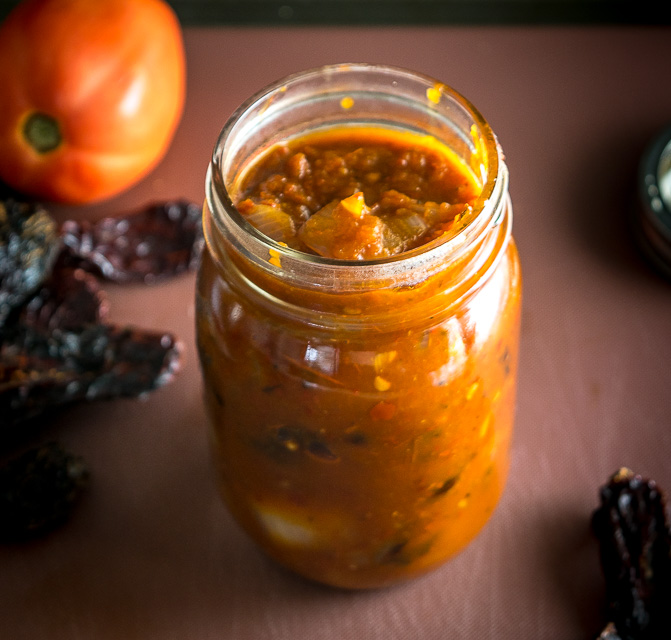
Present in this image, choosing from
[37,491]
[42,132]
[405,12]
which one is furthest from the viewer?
[405,12]

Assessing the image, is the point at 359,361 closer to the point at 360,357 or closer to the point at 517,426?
the point at 360,357

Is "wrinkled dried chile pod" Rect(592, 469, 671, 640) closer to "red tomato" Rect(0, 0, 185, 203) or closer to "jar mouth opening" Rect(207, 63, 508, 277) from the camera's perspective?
"jar mouth opening" Rect(207, 63, 508, 277)

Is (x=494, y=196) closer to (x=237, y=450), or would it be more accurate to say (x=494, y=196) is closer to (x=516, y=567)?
(x=237, y=450)

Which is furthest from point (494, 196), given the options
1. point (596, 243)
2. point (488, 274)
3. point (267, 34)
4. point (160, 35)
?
point (267, 34)

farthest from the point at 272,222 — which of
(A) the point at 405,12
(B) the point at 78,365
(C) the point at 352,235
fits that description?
(A) the point at 405,12

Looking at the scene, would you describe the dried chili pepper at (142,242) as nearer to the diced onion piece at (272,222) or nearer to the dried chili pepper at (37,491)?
the dried chili pepper at (37,491)

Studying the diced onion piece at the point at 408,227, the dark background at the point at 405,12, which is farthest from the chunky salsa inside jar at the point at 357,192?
the dark background at the point at 405,12
